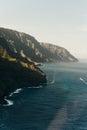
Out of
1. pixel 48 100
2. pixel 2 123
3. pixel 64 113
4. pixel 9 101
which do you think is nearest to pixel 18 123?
pixel 2 123

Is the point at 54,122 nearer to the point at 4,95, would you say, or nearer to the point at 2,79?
the point at 4,95

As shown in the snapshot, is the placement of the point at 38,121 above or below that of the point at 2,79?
below

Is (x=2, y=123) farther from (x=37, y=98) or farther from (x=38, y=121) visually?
(x=37, y=98)

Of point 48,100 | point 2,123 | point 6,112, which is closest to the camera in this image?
point 2,123

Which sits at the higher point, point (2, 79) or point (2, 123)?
point (2, 79)

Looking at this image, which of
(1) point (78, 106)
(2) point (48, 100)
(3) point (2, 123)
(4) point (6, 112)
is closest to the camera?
(3) point (2, 123)

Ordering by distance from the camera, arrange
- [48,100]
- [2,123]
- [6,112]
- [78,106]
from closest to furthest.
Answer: [2,123] → [6,112] → [78,106] → [48,100]

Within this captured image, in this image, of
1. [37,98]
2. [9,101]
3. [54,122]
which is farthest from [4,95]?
[54,122]

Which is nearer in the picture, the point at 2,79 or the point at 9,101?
the point at 9,101

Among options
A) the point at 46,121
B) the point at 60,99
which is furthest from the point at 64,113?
the point at 60,99
